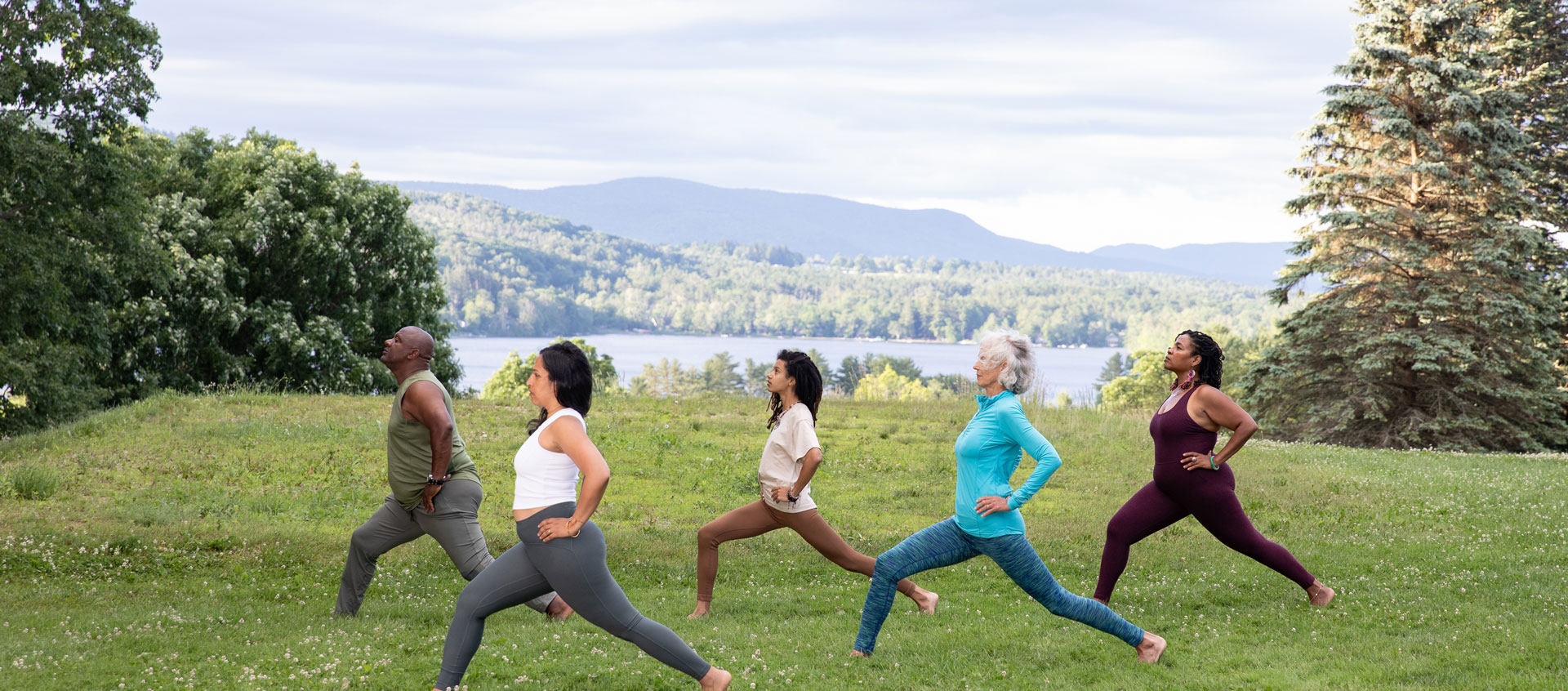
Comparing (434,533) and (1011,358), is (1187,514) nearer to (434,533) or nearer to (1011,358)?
(1011,358)

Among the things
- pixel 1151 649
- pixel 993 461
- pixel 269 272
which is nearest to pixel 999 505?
pixel 993 461

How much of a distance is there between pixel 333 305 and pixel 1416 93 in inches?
1242

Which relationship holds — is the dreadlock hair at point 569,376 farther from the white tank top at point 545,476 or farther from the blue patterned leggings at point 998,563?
the blue patterned leggings at point 998,563

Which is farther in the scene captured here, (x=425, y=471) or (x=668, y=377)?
(x=668, y=377)

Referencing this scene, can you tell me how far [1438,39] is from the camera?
1061 inches

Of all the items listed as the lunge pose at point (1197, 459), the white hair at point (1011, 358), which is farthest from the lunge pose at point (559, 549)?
the lunge pose at point (1197, 459)

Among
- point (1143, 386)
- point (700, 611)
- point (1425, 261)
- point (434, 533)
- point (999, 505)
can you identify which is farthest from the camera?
point (1143, 386)

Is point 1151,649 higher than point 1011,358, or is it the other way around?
point 1011,358

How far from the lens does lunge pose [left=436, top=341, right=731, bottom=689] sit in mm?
5234

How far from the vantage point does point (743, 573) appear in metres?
10.1

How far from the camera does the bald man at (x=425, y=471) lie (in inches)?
270

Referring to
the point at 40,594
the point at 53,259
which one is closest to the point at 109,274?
the point at 53,259

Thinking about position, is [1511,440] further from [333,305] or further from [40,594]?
[333,305]

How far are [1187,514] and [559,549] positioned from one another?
4.75 m
